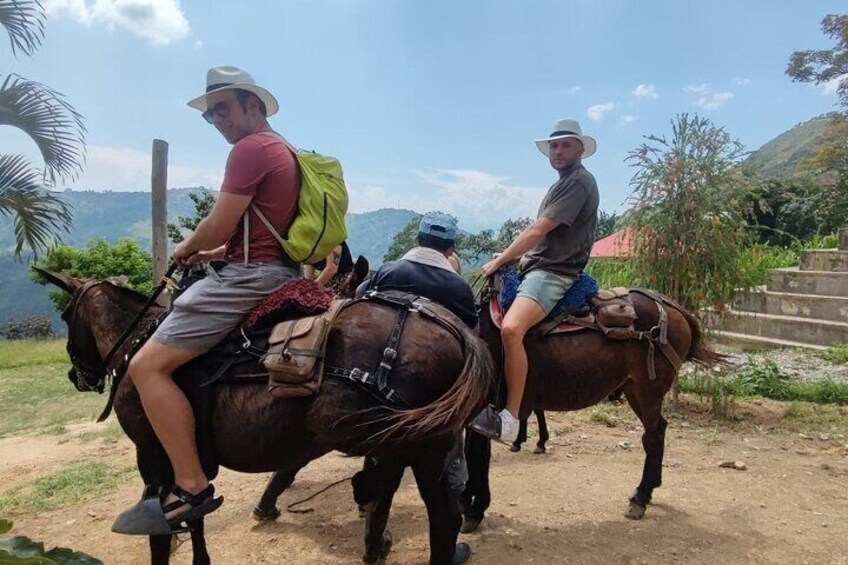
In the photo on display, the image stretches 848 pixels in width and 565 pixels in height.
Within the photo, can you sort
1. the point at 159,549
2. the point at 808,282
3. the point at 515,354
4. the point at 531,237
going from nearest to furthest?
the point at 159,549, the point at 515,354, the point at 531,237, the point at 808,282

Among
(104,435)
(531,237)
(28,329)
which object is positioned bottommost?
(28,329)

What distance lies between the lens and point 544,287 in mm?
3920

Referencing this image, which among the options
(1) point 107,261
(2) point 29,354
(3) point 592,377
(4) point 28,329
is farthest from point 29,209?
(4) point 28,329

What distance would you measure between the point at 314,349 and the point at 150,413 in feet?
2.72

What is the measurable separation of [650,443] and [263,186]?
3.44m

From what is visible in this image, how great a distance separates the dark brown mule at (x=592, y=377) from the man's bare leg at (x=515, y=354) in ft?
0.47

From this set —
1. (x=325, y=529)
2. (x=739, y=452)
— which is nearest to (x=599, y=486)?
(x=739, y=452)

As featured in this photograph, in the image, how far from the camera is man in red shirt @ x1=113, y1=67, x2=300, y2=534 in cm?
251

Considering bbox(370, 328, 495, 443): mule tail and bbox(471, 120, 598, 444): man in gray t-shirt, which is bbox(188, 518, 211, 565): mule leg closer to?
bbox(370, 328, 495, 443): mule tail

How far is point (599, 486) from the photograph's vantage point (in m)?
4.75

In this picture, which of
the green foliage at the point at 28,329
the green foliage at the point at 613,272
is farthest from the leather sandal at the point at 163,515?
the green foliage at the point at 28,329

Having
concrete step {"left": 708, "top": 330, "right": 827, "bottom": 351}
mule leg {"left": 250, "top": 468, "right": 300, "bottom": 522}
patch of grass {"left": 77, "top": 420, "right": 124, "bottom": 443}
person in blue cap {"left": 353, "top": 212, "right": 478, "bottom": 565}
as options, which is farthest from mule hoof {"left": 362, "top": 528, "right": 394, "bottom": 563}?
concrete step {"left": 708, "top": 330, "right": 827, "bottom": 351}

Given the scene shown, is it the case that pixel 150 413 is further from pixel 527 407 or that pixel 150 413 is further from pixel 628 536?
pixel 628 536

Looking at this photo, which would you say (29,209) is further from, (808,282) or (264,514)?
(808,282)
